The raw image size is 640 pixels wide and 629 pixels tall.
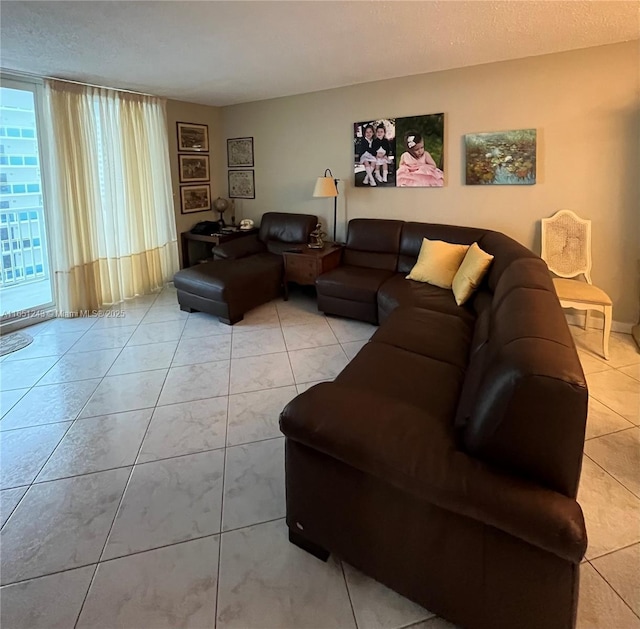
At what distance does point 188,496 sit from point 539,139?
3.84 meters

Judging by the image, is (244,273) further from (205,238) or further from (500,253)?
(500,253)

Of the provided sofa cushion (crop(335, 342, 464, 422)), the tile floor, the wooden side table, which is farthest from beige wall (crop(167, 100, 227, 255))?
sofa cushion (crop(335, 342, 464, 422))

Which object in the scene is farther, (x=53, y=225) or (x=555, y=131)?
(x=53, y=225)

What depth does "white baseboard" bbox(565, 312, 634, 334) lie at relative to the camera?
3703 millimetres

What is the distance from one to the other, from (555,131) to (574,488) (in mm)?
3442

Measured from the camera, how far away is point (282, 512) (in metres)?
1.85

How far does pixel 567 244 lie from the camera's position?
3.66 m

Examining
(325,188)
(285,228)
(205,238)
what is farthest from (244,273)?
(205,238)

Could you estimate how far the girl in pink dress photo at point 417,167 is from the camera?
167 inches

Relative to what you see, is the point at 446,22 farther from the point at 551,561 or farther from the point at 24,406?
the point at 24,406

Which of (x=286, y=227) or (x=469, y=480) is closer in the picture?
(x=469, y=480)

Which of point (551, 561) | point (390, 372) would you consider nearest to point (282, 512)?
point (390, 372)

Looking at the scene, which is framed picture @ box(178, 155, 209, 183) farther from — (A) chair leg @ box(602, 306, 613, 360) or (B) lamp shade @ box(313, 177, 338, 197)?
(A) chair leg @ box(602, 306, 613, 360)

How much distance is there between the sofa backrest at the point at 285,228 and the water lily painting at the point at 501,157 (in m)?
1.82
